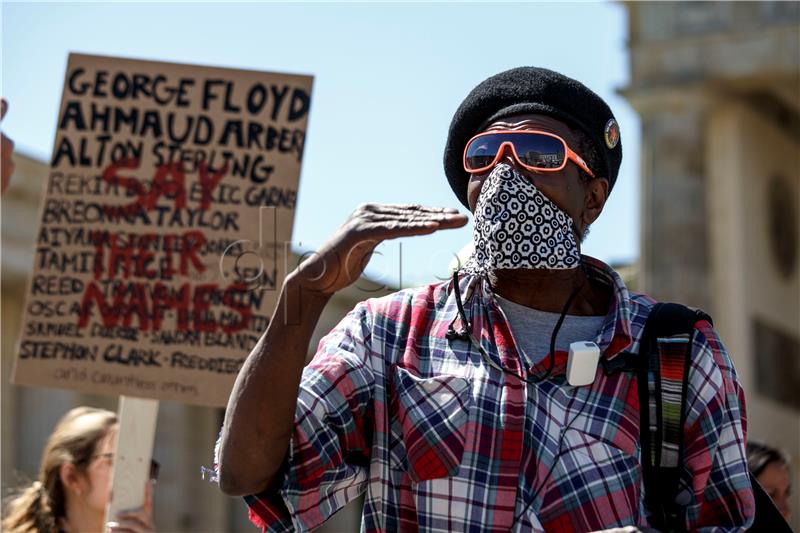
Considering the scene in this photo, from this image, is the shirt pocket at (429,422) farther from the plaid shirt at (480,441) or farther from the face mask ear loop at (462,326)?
the face mask ear loop at (462,326)

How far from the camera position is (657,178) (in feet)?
55.0

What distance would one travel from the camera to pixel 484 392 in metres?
2.81

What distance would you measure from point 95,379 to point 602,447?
2.49 m

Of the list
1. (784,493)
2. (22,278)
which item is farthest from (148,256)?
(22,278)

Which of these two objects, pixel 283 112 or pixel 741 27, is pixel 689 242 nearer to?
pixel 741 27

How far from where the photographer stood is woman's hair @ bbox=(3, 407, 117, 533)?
16.5 feet

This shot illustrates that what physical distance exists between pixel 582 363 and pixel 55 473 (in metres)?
2.95

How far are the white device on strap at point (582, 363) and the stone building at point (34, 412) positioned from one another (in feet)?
23.5

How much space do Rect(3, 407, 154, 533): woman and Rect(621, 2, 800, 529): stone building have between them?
460 inches

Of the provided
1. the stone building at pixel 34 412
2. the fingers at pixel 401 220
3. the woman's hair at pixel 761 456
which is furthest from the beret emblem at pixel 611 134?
the stone building at pixel 34 412

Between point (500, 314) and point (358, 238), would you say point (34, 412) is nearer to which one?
point (500, 314)

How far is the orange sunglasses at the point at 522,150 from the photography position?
2994mm

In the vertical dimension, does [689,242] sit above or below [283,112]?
above

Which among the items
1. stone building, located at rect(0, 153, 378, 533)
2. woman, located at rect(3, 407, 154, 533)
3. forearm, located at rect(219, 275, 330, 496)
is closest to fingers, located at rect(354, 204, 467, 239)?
forearm, located at rect(219, 275, 330, 496)
